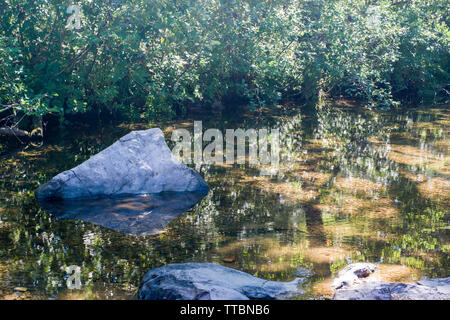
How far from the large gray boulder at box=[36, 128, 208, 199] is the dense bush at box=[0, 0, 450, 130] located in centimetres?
193

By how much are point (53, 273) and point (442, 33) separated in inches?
588

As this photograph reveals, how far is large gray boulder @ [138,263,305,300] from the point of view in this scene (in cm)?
310

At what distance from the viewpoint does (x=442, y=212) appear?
532cm

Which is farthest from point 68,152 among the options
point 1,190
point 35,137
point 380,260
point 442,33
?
point 442,33

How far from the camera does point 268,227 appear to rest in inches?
194

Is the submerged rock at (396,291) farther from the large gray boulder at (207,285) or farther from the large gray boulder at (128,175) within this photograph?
the large gray boulder at (128,175)

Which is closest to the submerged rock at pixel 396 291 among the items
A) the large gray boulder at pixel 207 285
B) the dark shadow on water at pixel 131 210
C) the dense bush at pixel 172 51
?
the large gray boulder at pixel 207 285

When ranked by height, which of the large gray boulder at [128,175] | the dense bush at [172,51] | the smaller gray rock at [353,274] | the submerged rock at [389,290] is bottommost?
the smaller gray rock at [353,274]

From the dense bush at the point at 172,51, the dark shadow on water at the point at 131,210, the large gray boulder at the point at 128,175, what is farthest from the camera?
the dense bush at the point at 172,51

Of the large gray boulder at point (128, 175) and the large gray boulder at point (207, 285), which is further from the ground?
the large gray boulder at point (128, 175)

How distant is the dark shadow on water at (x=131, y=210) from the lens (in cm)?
493

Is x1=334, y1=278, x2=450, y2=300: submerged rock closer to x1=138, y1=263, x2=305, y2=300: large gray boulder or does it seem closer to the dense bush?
x1=138, y1=263, x2=305, y2=300: large gray boulder

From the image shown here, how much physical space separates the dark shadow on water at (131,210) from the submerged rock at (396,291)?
220 centimetres

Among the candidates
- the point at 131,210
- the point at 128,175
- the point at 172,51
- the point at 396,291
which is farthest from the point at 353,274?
the point at 172,51
